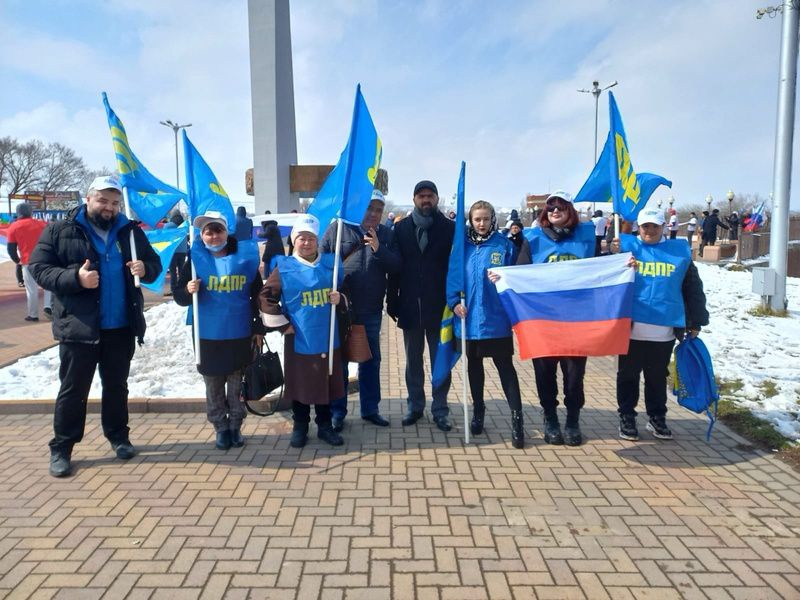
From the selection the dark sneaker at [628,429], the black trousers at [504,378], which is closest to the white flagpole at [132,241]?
the black trousers at [504,378]

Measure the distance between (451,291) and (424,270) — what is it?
13.7 inches

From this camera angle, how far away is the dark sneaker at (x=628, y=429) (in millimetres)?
4625

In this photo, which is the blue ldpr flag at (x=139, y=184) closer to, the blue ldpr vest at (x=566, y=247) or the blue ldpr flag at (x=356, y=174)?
the blue ldpr flag at (x=356, y=174)

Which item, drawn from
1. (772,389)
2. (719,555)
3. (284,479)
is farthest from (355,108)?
(772,389)

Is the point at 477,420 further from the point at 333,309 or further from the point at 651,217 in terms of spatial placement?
the point at 651,217

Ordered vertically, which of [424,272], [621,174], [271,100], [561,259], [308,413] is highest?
[271,100]

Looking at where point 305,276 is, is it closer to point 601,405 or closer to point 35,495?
point 35,495

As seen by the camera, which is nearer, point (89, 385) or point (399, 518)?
point (399, 518)

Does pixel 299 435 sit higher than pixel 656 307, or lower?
lower

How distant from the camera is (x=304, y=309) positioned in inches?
170

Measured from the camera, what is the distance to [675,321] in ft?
14.4

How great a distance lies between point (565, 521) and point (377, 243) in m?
2.51

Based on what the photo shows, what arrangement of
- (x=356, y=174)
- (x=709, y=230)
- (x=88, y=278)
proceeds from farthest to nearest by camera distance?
(x=709, y=230) < (x=356, y=174) < (x=88, y=278)

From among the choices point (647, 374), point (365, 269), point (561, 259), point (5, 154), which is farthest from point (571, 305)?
point (5, 154)
